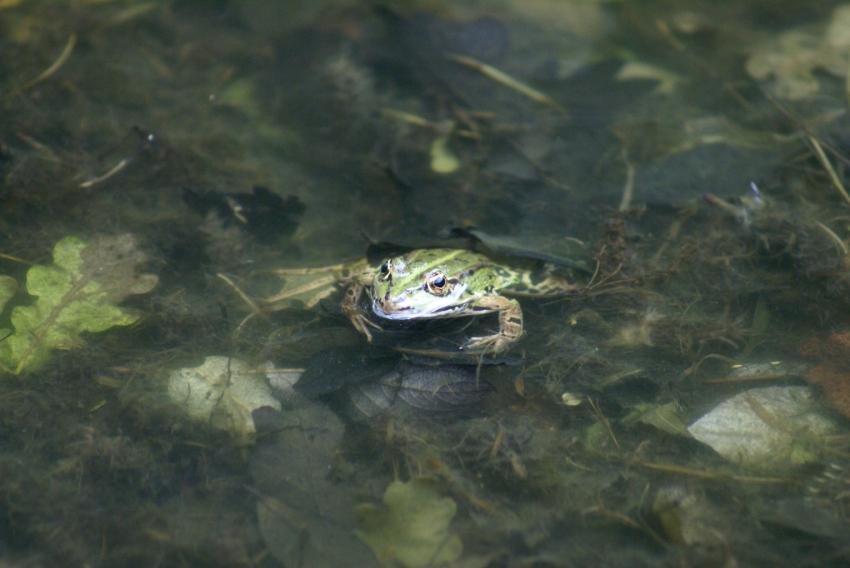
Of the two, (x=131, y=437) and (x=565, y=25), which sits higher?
(x=565, y=25)

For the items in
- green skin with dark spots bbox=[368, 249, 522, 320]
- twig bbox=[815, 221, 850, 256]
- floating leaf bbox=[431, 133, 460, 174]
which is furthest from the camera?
floating leaf bbox=[431, 133, 460, 174]

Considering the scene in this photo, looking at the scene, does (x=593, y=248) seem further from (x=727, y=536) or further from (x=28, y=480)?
(x=28, y=480)

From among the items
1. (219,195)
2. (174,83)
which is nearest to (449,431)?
(219,195)

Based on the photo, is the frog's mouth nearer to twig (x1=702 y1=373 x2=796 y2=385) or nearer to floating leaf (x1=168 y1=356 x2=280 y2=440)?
floating leaf (x1=168 y1=356 x2=280 y2=440)

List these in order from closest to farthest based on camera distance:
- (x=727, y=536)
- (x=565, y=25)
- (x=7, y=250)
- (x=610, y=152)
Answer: (x=727, y=536) → (x=7, y=250) → (x=610, y=152) → (x=565, y=25)

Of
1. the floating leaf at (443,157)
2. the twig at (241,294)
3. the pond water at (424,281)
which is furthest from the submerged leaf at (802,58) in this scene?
the twig at (241,294)

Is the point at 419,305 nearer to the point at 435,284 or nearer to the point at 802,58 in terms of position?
the point at 435,284

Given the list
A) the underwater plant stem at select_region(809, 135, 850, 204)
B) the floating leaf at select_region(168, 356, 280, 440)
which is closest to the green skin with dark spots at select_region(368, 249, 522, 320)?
the floating leaf at select_region(168, 356, 280, 440)
